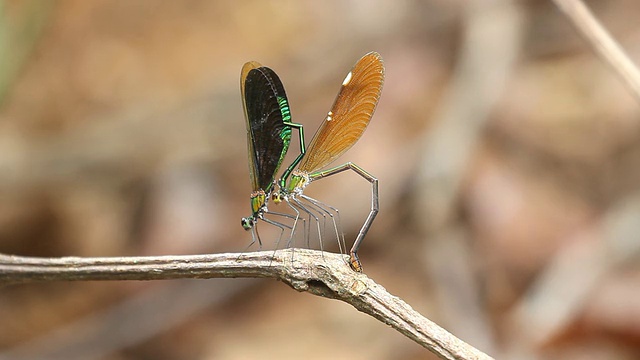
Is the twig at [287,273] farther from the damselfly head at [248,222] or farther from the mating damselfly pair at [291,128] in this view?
the damselfly head at [248,222]

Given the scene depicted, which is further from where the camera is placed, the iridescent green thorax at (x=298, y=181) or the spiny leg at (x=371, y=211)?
the iridescent green thorax at (x=298, y=181)

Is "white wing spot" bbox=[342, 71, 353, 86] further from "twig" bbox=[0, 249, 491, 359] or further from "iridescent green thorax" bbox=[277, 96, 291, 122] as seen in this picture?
"twig" bbox=[0, 249, 491, 359]

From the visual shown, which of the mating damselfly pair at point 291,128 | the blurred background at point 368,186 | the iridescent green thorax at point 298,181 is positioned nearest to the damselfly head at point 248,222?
the mating damselfly pair at point 291,128

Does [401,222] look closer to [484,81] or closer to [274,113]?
[484,81]

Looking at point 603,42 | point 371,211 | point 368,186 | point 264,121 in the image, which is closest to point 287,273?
point 371,211

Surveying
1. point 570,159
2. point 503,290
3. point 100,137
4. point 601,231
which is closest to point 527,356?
point 503,290

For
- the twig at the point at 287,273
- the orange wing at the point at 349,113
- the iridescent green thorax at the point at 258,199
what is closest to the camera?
the twig at the point at 287,273
